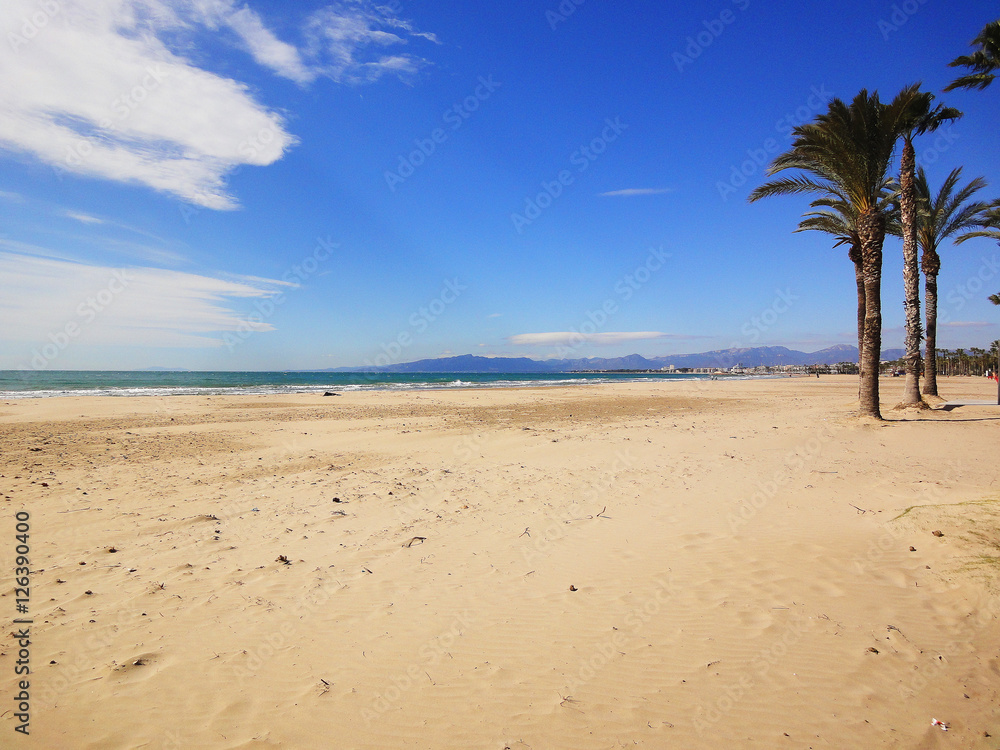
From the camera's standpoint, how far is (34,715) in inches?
118

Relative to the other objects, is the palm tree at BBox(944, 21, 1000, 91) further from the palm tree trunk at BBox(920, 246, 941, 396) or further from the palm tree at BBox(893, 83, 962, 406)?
the palm tree trunk at BBox(920, 246, 941, 396)

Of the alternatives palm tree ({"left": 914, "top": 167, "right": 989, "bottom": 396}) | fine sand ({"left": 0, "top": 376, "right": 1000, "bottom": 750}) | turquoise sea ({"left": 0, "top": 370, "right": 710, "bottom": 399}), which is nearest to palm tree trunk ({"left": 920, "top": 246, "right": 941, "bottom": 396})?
palm tree ({"left": 914, "top": 167, "right": 989, "bottom": 396})

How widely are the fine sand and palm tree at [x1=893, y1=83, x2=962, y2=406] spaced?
34.6ft

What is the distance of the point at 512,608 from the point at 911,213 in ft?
70.6

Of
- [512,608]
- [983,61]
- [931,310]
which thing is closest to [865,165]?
[983,61]

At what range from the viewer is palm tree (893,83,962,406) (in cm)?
1491

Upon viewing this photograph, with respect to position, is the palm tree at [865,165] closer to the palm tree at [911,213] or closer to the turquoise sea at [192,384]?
the palm tree at [911,213]

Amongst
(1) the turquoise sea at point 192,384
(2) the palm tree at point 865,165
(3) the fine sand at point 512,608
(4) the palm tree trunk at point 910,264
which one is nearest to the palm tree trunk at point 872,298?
(2) the palm tree at point 865,165

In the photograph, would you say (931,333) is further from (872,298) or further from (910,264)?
(872,298)

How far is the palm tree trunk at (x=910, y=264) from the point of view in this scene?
16.4 metres

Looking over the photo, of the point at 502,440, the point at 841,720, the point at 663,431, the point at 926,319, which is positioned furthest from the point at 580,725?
the point at 926,319

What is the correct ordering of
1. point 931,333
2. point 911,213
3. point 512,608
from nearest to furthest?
point 512,608 → point 911,213 → point 931,333

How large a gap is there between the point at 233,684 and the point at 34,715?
123 cm

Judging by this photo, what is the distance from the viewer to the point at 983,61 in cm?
1230
